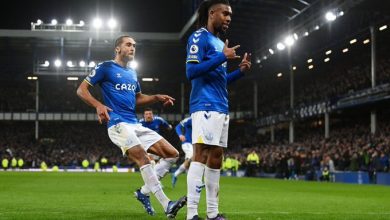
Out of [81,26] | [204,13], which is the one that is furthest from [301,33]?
[204,13]

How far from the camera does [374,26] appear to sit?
41719 millimetres

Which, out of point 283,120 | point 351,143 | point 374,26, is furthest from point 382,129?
point 283,120

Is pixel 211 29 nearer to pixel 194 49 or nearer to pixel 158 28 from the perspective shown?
pixel 194 49

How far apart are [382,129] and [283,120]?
696 inches

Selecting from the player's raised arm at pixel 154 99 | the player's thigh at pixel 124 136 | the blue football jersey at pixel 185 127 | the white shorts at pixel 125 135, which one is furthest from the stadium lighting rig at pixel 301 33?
the player's thigh at pixel 124 136

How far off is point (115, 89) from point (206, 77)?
226 centimetres

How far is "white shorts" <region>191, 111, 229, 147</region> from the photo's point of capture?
6.93 metres

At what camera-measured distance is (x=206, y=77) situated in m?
7.15

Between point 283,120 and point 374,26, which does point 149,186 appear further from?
point 283,120

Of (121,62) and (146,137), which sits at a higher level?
(121,62)

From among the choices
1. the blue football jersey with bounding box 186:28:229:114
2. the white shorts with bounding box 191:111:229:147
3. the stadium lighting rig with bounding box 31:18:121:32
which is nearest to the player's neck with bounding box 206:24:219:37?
the blue football jersey with bounding box 186:28:229:114

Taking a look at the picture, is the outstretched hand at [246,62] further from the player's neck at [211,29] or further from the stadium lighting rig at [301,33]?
the stadium lighting rig at [301,33]

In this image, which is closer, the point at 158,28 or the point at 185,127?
the point at 185,127

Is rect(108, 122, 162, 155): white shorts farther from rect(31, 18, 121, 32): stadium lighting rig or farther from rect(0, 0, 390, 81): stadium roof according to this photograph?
rect(31, 18, 121, 32): stadium lighting rig
